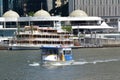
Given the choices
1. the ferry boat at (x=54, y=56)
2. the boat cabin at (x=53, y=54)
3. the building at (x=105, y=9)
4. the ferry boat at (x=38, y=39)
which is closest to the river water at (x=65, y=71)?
the ferry boat at (x=54, y=56)

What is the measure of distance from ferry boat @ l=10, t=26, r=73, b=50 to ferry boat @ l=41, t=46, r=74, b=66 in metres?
49.1

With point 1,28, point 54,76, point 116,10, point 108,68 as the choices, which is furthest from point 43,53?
point 116,10

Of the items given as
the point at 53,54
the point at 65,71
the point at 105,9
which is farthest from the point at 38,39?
the point at 65,71

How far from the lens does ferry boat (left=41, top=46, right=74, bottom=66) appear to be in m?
65.5

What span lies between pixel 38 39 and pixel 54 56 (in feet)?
174

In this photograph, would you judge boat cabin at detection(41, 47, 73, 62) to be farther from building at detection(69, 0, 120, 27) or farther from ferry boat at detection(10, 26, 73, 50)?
building at detection(69, 0, 120, 27)

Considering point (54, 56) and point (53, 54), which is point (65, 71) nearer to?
point (54, 56)

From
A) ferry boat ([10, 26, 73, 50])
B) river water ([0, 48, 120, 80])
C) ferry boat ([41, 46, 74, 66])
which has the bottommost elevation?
river water ([0, 48, 120, 80])

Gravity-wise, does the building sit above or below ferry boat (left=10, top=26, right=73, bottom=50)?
above

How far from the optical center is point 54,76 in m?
52.8

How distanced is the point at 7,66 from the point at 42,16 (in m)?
106

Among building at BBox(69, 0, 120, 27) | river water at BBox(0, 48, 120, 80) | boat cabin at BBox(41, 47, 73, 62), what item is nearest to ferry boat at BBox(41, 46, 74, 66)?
boat cabin at BBox(41, 47, 73, 62)

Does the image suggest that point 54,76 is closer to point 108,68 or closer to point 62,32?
point 108,68

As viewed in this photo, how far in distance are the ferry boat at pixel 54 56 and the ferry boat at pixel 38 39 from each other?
4909 cm
